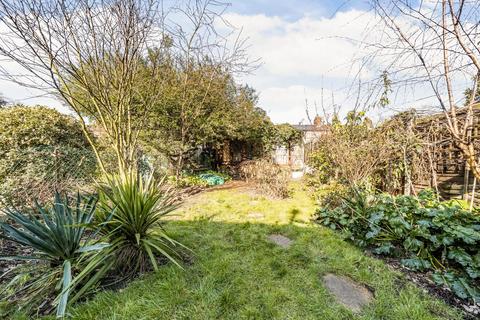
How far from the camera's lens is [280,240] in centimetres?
335

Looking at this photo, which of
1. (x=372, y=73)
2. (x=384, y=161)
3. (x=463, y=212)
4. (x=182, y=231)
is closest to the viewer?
(x=372, y=73)

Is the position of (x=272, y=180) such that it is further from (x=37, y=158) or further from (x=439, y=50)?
(x=37, y=158)

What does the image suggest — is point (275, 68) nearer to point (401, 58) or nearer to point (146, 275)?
point (401, 58)

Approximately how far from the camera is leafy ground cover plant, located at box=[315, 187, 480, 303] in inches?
84.6

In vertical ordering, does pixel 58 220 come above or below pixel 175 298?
above

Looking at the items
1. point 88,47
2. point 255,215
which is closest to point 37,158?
point 88,47

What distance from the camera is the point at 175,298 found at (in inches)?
76.6

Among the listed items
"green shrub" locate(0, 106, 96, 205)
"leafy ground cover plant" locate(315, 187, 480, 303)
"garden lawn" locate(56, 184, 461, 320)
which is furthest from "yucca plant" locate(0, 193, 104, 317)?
"leafy ground cover plant" locate(315, 187, 480, 303)

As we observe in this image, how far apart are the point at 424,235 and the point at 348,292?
1.26m

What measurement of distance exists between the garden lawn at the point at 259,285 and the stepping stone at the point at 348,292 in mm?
74

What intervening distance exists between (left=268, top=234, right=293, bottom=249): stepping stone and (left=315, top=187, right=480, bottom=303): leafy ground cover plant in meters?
0.91

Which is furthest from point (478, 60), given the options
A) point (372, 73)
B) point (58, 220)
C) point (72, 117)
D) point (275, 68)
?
point (72, 117)

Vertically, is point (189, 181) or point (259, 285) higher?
point (189, 181)

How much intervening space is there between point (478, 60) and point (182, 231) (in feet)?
12.7
